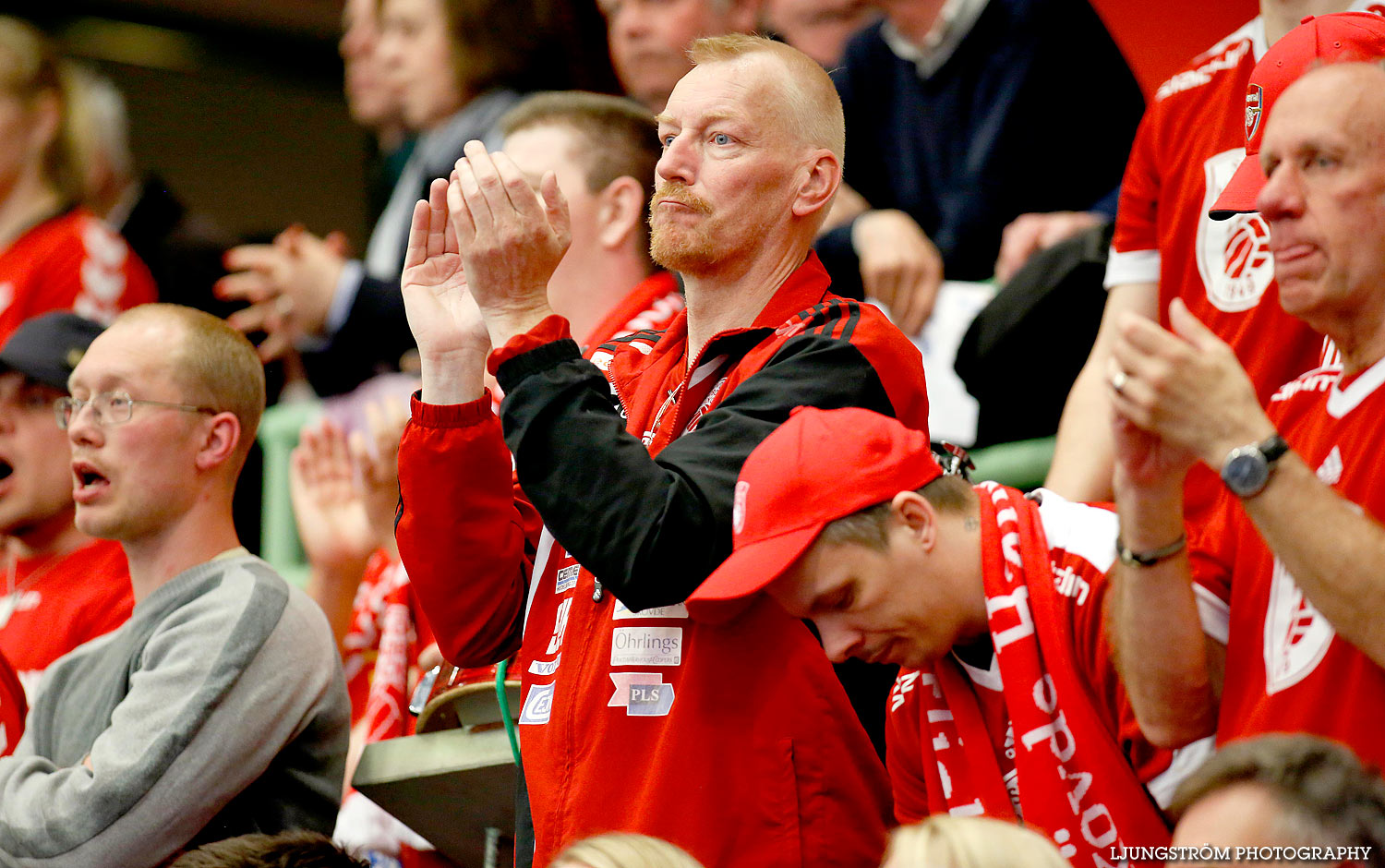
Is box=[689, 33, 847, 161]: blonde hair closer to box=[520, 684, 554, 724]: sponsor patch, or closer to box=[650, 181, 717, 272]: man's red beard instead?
box=[650, 181, 717, 272]: man's red beard

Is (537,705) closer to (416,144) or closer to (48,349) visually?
(48,349)

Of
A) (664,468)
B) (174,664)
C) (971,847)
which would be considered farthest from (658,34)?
(971,847)

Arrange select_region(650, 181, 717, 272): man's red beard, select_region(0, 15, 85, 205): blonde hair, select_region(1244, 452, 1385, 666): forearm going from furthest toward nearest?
select_region(0, 15, 85, 205): blonde hair
select_region(650, 181, 717, 272): man's red beard
select_region(1244, 452, 1385, 666): forearm

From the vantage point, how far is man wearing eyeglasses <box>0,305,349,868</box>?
103 inches

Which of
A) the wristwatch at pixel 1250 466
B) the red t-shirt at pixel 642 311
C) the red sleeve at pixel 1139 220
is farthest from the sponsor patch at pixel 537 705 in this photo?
the red sleeve at pixel 1139 220

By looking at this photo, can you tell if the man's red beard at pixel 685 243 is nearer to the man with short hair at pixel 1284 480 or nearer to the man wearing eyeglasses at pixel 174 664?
the man with short hair at pixel 1284 480

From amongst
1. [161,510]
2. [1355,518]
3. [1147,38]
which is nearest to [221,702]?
[161,510]

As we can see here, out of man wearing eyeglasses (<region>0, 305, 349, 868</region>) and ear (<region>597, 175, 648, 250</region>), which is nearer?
man wearing eyeglasses (<region>0, 305, 349, 868</region>)

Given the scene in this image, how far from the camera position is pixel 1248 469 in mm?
1592

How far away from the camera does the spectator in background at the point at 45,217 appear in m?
4.55

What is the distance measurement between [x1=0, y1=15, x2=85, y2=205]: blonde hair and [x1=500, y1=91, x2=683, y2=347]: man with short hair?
2.16m

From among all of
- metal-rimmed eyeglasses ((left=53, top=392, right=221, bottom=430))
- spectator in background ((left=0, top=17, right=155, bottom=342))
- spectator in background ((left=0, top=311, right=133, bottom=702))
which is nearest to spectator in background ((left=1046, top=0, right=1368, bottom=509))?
metal-rimmed eyeglasses ((left=53, top=392, right=221, bottom=430))

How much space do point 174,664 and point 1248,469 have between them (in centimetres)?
184

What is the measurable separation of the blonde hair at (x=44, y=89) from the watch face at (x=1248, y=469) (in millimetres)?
3993
